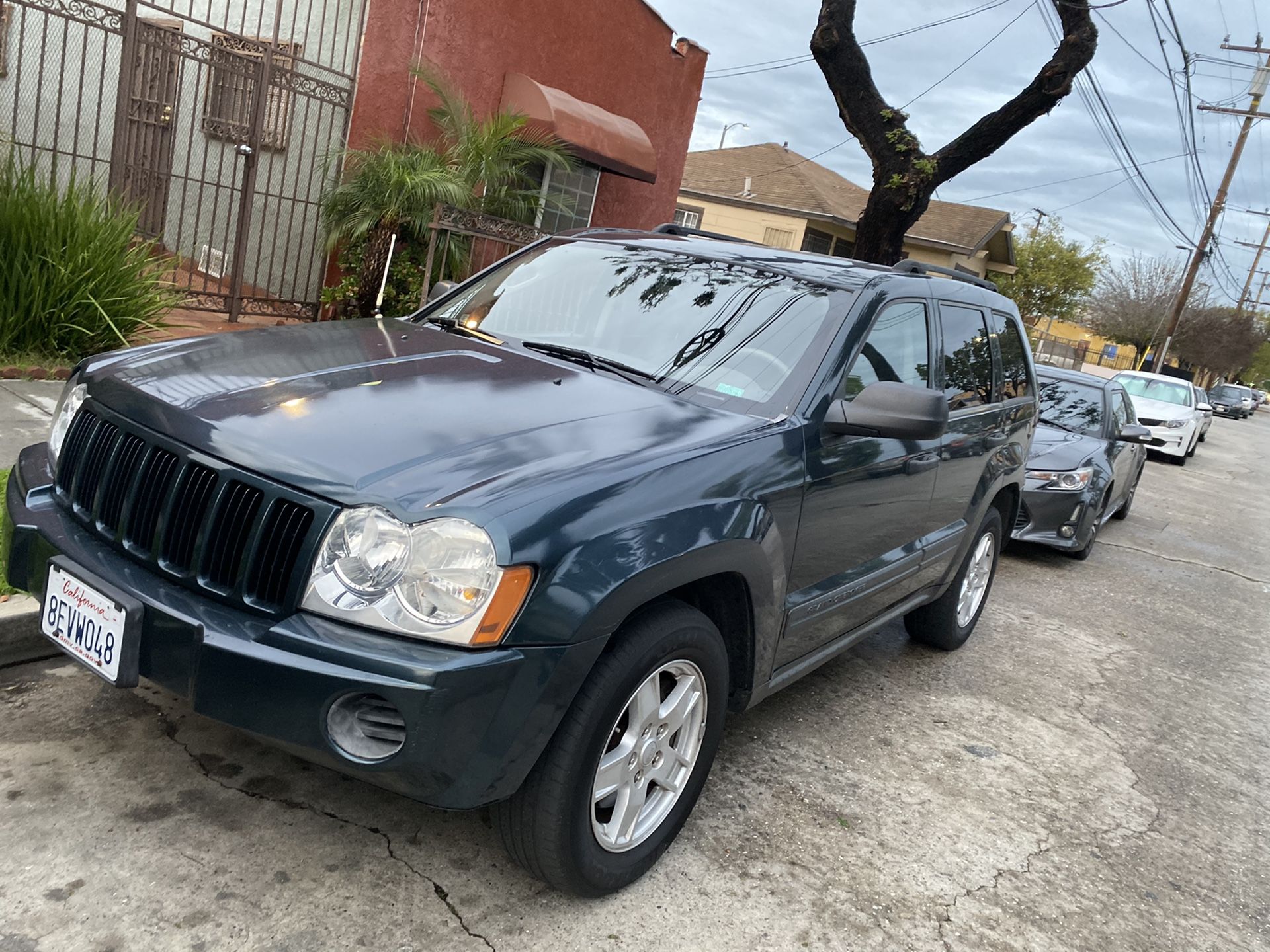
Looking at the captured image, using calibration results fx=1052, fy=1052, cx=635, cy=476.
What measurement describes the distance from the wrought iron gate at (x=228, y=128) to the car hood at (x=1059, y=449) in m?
6.75

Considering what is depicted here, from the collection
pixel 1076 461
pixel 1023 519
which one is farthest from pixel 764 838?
pixel 1076 461

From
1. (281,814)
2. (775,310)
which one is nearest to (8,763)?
(281,814)

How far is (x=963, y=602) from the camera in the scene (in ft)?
17.9

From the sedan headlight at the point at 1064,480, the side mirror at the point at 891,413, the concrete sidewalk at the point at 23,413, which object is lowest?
the concrete sidewalk at the point at 23,413

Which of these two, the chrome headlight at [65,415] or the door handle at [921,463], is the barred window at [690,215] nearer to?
the door handle at [921,463]

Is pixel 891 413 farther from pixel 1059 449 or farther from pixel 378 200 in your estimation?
pixel 378 200

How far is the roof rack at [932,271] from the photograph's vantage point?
4383 mm

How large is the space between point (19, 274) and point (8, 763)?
4.42m

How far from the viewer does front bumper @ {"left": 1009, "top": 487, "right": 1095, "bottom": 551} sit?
26.3 feet

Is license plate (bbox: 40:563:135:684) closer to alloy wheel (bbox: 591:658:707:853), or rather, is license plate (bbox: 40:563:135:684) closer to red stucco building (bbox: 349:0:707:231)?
alloy wheel (bbox: 591:658:707:853)

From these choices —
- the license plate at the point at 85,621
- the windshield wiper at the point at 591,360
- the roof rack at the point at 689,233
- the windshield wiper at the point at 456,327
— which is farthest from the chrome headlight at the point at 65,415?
the roof rack at the point at 689,233

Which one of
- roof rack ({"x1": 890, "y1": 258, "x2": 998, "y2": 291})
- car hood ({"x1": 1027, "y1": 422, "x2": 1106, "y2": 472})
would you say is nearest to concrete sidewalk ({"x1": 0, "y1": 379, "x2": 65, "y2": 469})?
roof rack ({"x1": 890, "y1": 258, "x2": 998, "y2": 291})

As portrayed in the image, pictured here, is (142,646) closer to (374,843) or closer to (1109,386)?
(374,843)

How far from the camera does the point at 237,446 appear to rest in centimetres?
254
